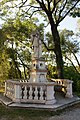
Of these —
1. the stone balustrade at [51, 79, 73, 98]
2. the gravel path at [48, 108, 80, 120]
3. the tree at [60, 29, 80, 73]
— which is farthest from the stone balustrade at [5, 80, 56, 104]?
the tree at [60, 29, 80, 73]

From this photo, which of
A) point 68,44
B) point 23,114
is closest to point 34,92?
point 23,114

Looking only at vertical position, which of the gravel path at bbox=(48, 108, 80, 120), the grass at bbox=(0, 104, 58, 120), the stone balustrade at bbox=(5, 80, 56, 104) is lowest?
the gravel path at bbox=(48, 108, 80, 120)

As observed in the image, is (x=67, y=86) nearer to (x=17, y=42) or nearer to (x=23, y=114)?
(x=23, y=114)

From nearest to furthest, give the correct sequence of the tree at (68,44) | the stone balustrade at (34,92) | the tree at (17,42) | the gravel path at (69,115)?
1. the gravel path at (69,115)
2. the stone balustrade at (34,92)
3. the tree at (17,42)
4. the tree at (68,44)

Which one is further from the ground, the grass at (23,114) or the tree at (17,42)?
the tree at (17,42)

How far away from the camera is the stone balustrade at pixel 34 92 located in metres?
10.4

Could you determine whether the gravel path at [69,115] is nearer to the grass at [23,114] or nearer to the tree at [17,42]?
the grass at [23,114]

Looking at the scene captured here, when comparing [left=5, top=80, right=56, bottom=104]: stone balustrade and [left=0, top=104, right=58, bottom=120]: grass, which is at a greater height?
[left=5, top=80, right=56, bottom=104]: stone balustrade

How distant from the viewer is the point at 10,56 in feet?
79.2

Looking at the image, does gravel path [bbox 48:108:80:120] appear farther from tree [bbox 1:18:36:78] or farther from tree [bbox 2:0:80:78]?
tree [bbox 1:18:36:78]

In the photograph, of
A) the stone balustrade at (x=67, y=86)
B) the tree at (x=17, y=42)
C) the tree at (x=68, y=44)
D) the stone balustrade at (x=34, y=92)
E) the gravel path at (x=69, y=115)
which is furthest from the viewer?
the tree at (x=68, y=44)

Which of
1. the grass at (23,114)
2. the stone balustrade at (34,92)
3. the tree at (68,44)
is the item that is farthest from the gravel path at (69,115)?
the tree at (68,44)

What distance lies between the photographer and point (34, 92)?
10500 millimetres

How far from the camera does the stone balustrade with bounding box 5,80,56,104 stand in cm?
1038
